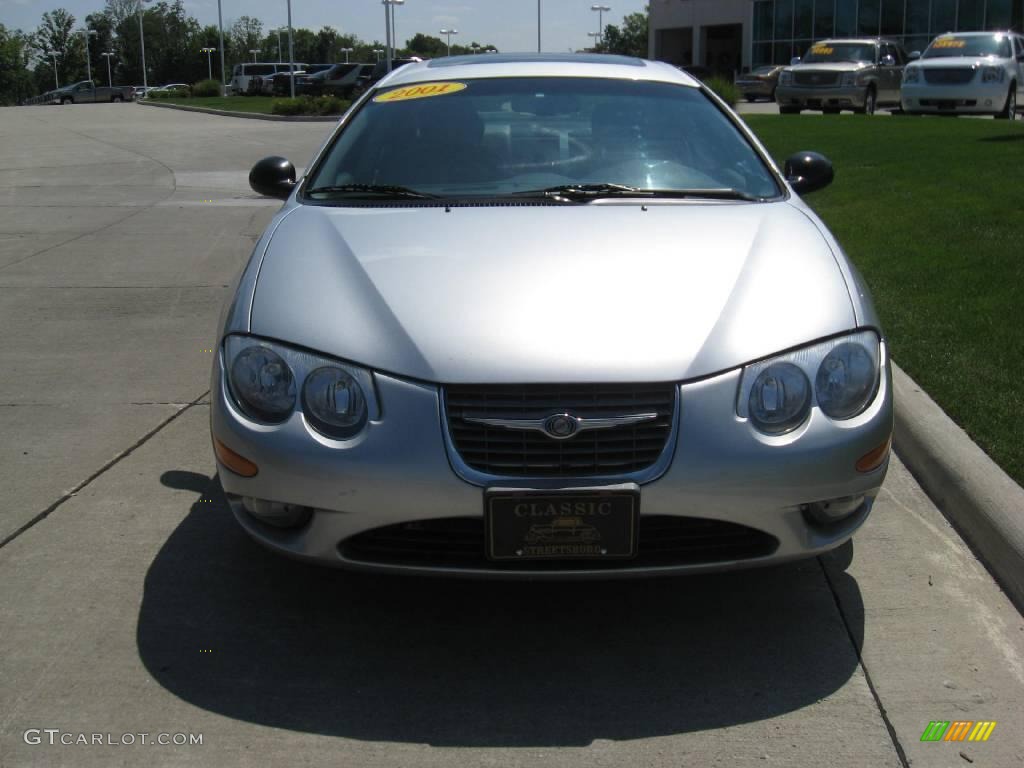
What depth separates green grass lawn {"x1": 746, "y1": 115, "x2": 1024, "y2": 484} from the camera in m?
5.03

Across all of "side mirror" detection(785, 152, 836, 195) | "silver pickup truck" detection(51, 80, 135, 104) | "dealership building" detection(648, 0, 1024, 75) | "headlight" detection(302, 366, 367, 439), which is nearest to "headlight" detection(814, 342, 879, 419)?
"headlight" detection(302, 366, 367, 439)

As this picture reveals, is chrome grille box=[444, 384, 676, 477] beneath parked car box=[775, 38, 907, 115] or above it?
beneath

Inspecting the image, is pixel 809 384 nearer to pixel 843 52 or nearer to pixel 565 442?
pixel 565 442

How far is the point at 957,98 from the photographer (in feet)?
70.6

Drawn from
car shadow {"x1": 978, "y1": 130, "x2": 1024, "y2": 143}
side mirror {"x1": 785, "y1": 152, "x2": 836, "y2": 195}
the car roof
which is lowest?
car shadow {"x1": 978, "y1": 130, "x2": 1024, "y2": 143}

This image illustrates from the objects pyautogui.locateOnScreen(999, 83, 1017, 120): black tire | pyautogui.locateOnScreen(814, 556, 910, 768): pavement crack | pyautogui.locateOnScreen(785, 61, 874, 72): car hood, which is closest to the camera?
pyautogui.locateOnScreen(814, 556, 910, 768): pavement crack

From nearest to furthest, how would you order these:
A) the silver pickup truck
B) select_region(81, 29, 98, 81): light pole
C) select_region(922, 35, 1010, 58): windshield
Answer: select_region(922, 35, 1010, 58): windshield
the silver pickup truck
select_region(81, 29, 98, 81): light pole

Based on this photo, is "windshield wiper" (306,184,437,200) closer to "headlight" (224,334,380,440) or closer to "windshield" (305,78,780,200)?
"windshield" (305,78,780,200)

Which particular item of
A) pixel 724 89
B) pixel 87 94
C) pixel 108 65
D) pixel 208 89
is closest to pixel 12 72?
pixel 108 65

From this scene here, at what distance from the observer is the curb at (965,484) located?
3.67 metres

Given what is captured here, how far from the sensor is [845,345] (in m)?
3.21

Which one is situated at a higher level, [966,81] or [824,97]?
[966,81]

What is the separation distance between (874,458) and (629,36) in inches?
5038

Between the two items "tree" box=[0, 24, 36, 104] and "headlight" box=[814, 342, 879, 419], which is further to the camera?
"tree" box=[0, 24, 36, 104]
